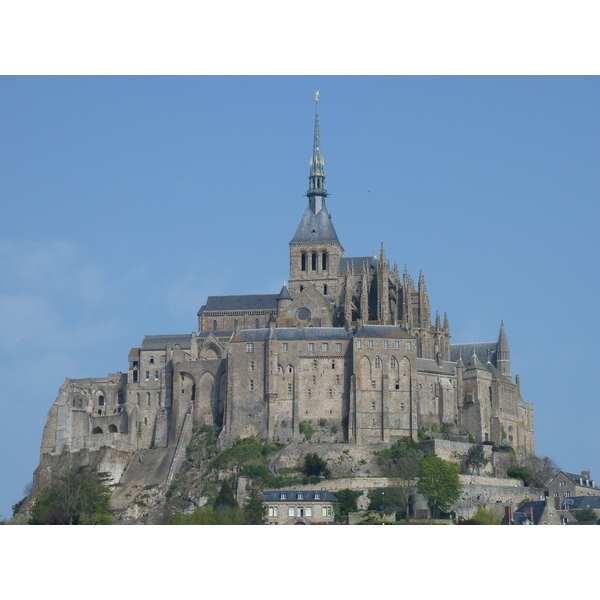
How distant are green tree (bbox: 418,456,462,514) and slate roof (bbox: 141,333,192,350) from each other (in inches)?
1004

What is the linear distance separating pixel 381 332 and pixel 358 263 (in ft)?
46.8

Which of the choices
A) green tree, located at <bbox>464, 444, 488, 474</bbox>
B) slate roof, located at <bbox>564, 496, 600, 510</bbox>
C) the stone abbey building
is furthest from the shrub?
slate roof, located at <bbox>564, 496, 600, 510</bbox>

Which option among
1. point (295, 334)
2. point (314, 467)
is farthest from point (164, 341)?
Answer: point (314, 467)

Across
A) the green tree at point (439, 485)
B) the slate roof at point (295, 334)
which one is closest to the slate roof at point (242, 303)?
the slate roof at point (295, 334)

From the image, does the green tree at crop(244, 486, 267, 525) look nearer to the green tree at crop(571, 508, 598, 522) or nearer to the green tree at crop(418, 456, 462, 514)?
the green tree at crop(418, 456, 462, 514)

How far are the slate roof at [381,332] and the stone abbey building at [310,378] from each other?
0.10m

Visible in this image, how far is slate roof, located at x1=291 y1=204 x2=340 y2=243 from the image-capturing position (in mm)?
112188

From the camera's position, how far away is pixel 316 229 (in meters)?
113

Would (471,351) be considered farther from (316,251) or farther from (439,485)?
(439,485)

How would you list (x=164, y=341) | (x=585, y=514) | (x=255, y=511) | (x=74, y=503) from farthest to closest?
(x=164, y=341), (x=585, y=514), (x=74, y=503), (x=255, y=511)

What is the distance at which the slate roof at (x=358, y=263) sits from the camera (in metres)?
110

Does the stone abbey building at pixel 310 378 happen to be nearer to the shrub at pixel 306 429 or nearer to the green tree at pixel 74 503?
the shrub at pixel 306 429
